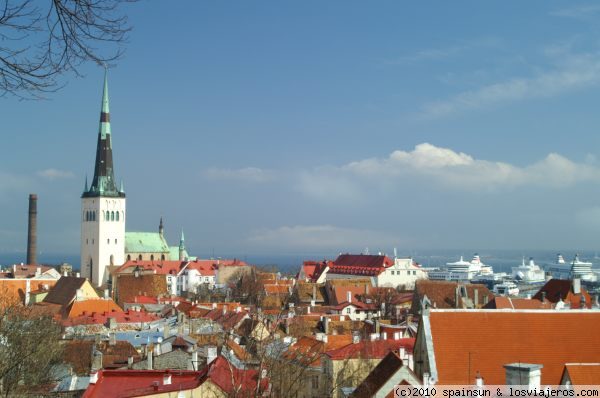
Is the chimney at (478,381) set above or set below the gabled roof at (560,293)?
below

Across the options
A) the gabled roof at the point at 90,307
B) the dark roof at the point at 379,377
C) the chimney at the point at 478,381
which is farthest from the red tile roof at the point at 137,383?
the gabled roof at the point at 90,307

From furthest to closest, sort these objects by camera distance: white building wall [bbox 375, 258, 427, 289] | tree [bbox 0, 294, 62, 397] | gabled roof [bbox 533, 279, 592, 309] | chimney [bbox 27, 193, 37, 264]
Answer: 1. chimney [bbox 27, 193, 37, 264]
2. white building wall [bbox 375, 258, 427, 289]
3. gabled roof [bbox 533, 279, 592, 309]
4. tree [bbox 0, 294, 62, 397]

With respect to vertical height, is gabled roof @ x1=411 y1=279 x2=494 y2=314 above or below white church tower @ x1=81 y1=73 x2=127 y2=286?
below

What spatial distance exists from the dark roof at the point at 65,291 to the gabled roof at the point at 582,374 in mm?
57547

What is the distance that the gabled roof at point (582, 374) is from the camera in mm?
20047

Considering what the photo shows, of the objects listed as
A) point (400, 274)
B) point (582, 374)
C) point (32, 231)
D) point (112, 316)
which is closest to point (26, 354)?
point (582, 374)

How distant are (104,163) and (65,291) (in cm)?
4842

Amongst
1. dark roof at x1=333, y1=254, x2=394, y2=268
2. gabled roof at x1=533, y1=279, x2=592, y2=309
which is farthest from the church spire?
gabled roof at x1=533, y1=279, x2=592, y2=309

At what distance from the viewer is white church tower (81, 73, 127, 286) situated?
122 metres

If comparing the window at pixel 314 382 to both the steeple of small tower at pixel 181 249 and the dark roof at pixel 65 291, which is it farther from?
the steeple of small tower at pixel 181 249

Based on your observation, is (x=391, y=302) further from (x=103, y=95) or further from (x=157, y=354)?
(x=103, y=95)

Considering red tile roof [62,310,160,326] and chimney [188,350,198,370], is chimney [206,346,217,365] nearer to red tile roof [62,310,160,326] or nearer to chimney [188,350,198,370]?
chimney [188,350,198,370]

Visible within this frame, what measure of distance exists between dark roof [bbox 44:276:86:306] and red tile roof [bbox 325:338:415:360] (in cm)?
4557

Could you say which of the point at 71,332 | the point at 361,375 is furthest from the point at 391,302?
the point at 361,375
